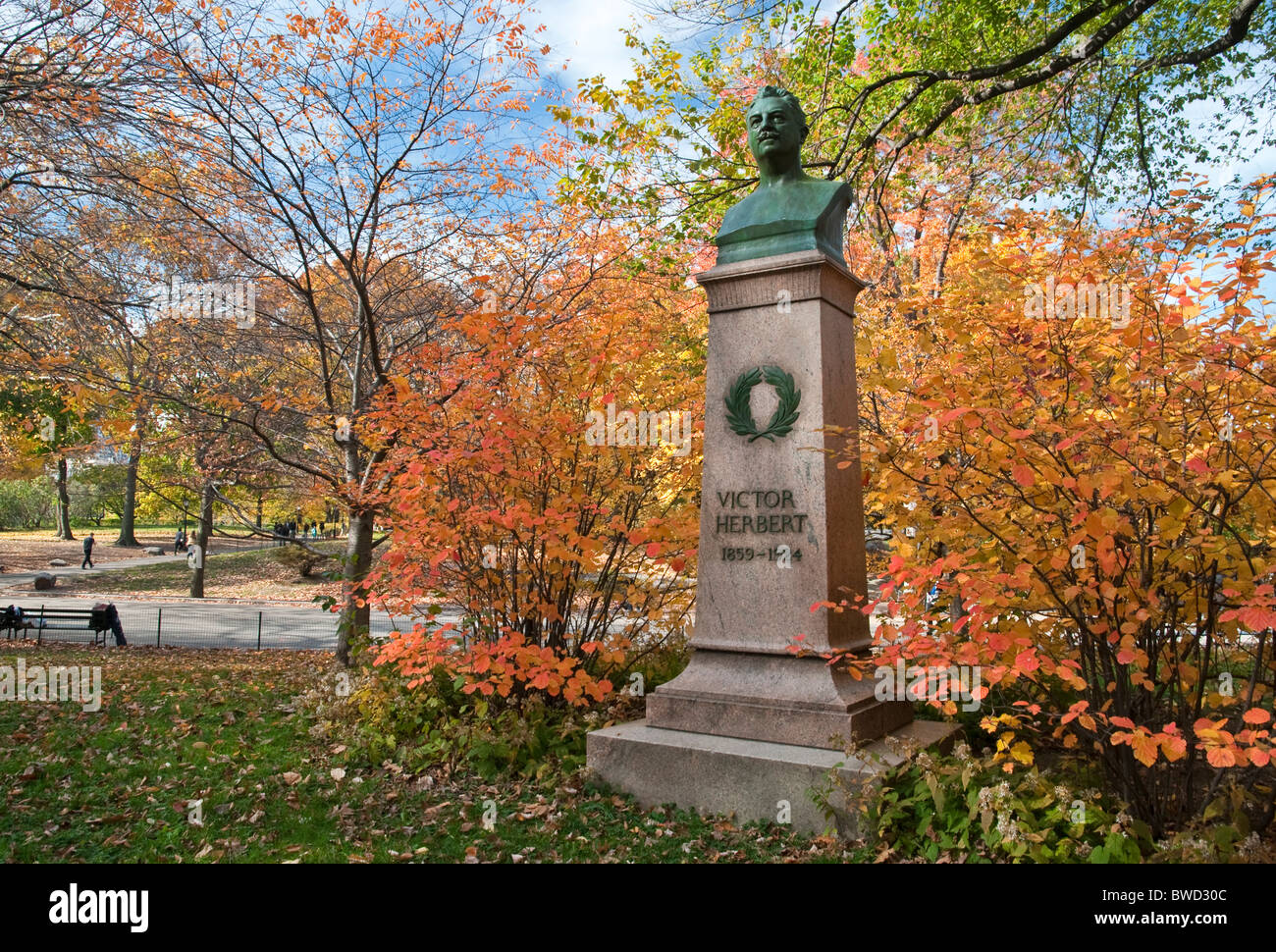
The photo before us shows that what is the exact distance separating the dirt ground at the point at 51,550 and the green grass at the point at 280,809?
33934 millimetres

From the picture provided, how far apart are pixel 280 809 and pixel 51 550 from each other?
4430cm

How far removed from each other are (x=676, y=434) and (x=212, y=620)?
1931 centimetres

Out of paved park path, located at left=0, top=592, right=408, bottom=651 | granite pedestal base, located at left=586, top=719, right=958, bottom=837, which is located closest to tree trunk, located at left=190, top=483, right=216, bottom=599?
paved park path, located at left=0, top=592, right=408, bottom=651

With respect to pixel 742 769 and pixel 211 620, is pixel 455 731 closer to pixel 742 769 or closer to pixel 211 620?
pixel 742 769

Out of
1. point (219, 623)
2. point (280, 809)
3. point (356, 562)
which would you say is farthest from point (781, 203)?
point (219, 623)

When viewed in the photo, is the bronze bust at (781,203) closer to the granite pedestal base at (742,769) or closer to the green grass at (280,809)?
the granite pedestal base at (742,769)

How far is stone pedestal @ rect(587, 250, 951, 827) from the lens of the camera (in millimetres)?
5242

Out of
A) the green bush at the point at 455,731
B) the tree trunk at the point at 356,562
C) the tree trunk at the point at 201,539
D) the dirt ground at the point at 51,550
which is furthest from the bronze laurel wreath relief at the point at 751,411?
the dirt ground at the point at 51,550

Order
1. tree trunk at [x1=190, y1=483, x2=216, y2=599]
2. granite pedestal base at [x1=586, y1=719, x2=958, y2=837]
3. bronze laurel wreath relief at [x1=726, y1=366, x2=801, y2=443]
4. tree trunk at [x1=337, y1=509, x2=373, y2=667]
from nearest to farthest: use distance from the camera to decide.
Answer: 1. granite pedestal base at [x1=586, y1=719, x2=958, y2=837]
2. bronze laurel wreath relief at [x1=726, y1=366, x2=801, y2=443]
3. tree trunk at [x1=337, y1=509, x2=373, y2=667]
4. tree trunk at [x1=190, y1=483, x2=216, y2=599]

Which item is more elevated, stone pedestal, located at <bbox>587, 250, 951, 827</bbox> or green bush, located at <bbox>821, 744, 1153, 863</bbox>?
stone pedestal, located at <bbox>587, 250, 951, 827</bbox>

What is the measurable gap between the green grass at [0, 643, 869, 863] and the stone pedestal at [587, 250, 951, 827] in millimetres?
408

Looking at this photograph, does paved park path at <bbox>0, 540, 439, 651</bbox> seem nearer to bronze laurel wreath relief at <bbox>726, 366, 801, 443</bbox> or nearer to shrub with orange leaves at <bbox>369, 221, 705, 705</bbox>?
shrub with orange leaves at <bbox>369, 221, 705, 705</bbox>

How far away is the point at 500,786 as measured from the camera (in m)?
5.78

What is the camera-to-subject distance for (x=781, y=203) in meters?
6.12
